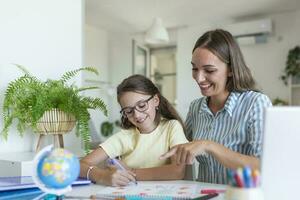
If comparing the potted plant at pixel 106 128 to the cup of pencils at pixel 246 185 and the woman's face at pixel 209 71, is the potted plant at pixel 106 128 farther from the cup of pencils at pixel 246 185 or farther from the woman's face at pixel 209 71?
the cup of pencils at pixel 246 185

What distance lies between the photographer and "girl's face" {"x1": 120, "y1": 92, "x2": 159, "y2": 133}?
1407 mm

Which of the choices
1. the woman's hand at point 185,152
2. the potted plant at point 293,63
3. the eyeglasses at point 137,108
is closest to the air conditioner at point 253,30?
the potted plant at point 293,63

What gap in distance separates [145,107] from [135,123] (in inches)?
3.7

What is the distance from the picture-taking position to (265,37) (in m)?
5.05

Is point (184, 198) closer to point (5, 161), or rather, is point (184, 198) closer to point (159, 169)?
point (159, 169)

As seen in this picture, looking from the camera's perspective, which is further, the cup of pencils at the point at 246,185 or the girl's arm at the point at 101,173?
the girl's arm at the point at 101,173

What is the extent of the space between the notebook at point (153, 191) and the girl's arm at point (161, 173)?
48 mm

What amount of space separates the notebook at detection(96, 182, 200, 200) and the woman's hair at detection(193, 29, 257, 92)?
0.45 meters

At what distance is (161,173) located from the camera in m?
1.28

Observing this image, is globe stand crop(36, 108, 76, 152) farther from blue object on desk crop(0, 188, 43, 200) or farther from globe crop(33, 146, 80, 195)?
globe crop(33, 146, 80, 195)

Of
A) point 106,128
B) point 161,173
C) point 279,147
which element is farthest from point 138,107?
point 106,128

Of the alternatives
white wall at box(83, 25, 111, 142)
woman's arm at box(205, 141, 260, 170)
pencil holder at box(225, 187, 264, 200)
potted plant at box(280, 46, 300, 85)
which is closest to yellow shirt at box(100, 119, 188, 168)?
woman's arm at box(205, 141, 260, 170)

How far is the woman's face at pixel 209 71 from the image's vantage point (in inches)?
52.8

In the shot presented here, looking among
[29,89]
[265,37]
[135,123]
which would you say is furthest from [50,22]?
[265,37]
